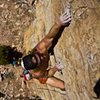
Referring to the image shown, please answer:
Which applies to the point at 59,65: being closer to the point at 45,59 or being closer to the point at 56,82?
the point at 56,82

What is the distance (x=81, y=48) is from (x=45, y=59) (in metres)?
1.99

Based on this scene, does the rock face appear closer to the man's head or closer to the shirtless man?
the shirtless man

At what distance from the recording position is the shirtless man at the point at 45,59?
25.6 ft

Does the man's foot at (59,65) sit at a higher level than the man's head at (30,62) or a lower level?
lower

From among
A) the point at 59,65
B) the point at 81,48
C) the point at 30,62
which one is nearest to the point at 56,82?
the point at 59,65

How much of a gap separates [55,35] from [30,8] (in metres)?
3.68

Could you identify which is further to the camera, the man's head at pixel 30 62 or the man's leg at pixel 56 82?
the man's leg at pixel 56 82

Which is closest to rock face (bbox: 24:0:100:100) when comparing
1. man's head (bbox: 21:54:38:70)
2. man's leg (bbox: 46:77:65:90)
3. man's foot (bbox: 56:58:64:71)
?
man's foot (bbox: 56:58:64:71)

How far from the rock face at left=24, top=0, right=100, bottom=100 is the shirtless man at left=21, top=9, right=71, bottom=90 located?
18cm

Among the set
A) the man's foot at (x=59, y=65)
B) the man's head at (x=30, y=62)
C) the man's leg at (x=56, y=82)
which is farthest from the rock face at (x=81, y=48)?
the man's head at (x=30, y=62)

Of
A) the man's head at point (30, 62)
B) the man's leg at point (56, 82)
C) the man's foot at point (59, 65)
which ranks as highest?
the man's head at point (30, 62)

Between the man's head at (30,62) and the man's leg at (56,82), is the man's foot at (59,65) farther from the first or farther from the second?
the man's head at (30,62)

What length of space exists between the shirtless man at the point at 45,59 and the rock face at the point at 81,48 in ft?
0.60

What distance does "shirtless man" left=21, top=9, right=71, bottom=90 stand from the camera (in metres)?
7.82
